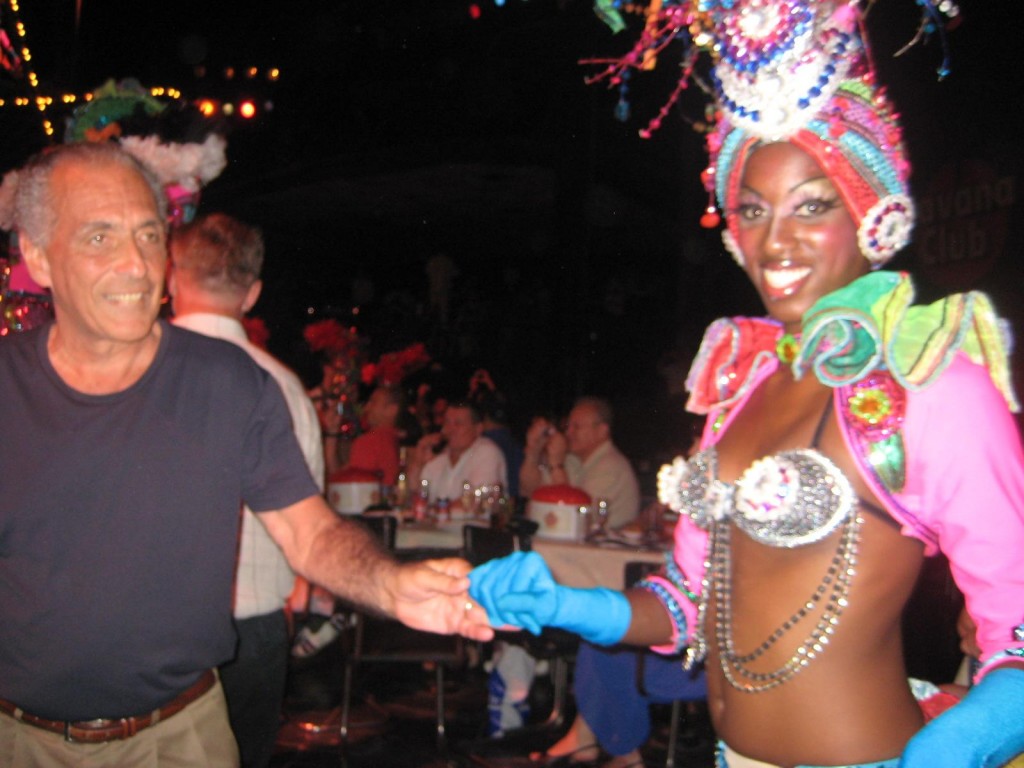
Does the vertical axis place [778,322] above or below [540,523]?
above

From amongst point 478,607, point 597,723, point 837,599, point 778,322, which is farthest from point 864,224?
point 597,723

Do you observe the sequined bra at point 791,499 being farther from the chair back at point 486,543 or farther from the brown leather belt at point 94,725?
the chair back at point 486,543

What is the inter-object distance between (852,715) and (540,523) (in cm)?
A: 383

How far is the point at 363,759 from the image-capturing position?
4.82 m

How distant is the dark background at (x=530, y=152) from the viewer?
4934 millimetres

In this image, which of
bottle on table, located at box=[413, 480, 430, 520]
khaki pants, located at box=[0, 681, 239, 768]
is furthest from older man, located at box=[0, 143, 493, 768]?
bottle on table, located at box=[413, 480, 430, 520]

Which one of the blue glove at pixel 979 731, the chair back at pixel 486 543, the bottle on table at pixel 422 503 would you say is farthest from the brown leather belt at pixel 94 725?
the bottle on table at pixel 422 503

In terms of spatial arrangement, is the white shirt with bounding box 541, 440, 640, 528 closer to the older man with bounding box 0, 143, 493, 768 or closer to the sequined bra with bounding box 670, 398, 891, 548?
the older man with bounding box 0, 143, 493, 768

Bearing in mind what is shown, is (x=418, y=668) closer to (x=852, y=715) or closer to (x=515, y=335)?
(x=852, y=715)

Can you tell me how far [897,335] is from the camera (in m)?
1.71

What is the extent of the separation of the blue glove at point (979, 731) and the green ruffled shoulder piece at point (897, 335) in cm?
48

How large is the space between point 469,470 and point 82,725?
15.7 ft

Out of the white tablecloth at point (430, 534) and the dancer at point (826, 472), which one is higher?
the dancer at point (826, 472)

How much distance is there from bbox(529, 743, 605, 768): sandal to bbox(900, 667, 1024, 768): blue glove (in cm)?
344
